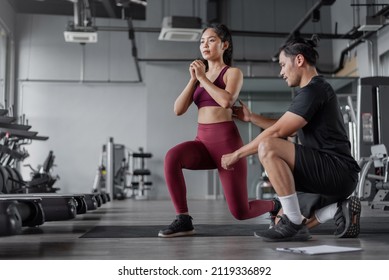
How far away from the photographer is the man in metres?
2.01

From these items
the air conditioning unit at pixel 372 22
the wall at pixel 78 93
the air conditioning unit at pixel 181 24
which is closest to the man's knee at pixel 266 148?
the air conditioning unit at pixel 372 22

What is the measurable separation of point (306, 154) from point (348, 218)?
0.37m

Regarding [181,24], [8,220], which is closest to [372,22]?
[181,24]

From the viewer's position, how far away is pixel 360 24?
19.5 feet

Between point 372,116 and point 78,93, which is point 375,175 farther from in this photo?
point 78,93

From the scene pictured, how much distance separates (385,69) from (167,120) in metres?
3.34

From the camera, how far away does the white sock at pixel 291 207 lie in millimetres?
2023

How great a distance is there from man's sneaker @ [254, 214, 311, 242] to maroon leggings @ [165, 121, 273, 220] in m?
0.33

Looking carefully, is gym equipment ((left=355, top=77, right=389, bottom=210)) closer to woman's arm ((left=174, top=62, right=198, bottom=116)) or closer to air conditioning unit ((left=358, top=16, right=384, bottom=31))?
air conditioning unit ((left=358, top=16, right=384, bottom=31))

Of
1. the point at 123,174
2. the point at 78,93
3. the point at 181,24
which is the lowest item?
the point at 123,174

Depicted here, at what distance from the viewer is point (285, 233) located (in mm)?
2035

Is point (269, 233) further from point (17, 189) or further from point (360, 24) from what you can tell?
point (360, 24)

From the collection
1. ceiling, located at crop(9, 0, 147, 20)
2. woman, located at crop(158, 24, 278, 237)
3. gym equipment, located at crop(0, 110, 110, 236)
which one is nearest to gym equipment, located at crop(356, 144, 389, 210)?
gym equipment, located at crop(0, 110, 110, 236)
